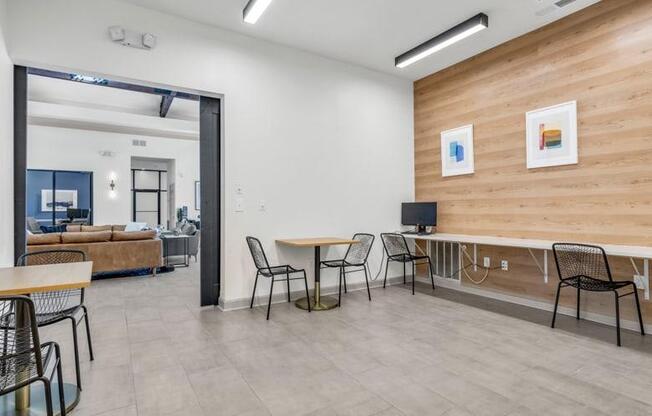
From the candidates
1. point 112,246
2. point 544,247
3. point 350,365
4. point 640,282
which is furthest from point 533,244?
point 112,246

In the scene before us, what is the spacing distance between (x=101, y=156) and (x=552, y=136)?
1072 centimetres

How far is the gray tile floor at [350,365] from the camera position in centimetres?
215

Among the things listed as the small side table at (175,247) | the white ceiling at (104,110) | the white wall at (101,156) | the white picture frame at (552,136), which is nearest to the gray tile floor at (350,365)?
the white picture frame at (552,136)

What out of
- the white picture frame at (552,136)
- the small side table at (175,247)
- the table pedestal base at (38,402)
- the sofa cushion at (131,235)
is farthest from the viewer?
the small side table at (175,247)

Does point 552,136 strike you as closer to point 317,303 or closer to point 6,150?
point 317,303

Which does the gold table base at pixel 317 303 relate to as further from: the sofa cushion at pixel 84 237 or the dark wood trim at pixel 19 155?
the sofa cushion at pixel 84 237

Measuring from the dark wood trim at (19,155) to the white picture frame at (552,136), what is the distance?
18.0 feet

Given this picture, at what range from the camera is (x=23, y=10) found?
3.21 m

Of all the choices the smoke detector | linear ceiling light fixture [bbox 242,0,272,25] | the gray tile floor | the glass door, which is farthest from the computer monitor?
the glass door

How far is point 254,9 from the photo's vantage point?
11.5 ft

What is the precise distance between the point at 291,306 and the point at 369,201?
2.03m

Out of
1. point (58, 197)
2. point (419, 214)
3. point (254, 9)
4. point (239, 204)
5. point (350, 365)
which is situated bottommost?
point (350, 365)

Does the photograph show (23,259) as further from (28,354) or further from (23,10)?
(23,10)

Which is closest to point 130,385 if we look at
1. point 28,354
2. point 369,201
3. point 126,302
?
point 28,354
